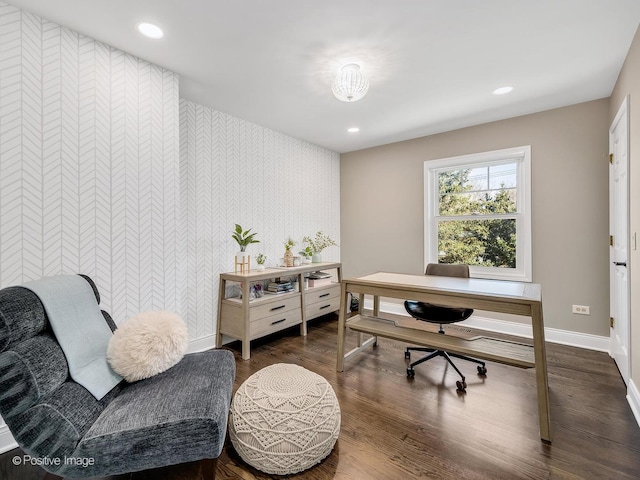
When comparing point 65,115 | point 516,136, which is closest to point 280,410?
point 65,115

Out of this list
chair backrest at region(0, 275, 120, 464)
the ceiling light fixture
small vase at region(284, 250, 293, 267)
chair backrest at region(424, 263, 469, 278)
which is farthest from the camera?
small vase at region(284, 250, 293, 267)

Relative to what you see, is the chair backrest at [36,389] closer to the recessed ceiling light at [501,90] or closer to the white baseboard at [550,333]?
the recessed ceiling light at [501,90]

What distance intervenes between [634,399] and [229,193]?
365 cm

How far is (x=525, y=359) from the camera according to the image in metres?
1.76

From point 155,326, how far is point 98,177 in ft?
3.86

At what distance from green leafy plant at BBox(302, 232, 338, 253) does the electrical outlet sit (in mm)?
2892

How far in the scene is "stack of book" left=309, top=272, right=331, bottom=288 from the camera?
3793 mm

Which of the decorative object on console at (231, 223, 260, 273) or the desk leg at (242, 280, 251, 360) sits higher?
the decorative object on console at (231, 223, 260, 273)

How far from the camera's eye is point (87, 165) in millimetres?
1950

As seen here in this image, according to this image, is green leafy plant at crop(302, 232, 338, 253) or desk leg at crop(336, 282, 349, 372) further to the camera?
green leafy plant at crop(302, 232, 338, 253)

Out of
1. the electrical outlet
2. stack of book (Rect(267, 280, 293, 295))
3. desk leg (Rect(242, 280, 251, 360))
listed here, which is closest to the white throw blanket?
desk leg (Rect(242, 280, 251, 360))

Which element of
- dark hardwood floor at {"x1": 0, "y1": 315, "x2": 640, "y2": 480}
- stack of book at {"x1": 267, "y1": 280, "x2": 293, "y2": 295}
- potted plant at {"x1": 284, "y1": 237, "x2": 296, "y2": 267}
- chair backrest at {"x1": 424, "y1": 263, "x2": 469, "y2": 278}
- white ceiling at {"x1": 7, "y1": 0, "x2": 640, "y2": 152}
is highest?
white ceiling at {"x1": 7, "y1": 0, "x2": 640, "y2": 152}

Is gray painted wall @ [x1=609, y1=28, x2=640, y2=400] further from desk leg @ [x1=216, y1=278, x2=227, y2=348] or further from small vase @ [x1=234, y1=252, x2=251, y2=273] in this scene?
desk leg @ [x1=216, y1=278, x2=227, y2=348]

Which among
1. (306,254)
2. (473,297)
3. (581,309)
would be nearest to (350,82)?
(473,297)
